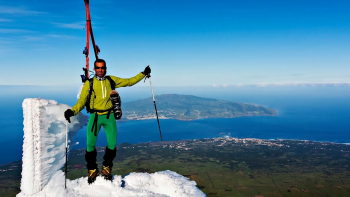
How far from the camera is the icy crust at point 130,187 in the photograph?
20.3ft

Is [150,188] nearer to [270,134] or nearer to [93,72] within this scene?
[93,72]

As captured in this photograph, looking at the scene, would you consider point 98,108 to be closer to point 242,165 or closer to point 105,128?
point 105,128

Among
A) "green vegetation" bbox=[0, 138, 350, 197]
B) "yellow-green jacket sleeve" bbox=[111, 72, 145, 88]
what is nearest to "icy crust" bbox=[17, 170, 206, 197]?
"yellow-green jacket sleeve" bbox=[111, 72, 145, 88]

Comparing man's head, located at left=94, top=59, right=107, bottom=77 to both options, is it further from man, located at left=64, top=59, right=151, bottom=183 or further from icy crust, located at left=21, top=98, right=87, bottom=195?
icy crust, located at left=21, top=98, right=87, bottom=195

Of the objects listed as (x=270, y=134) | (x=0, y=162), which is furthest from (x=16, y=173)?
(x=270, y=134)

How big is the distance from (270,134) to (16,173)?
17765 centimetres

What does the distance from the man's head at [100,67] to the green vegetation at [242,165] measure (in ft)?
263

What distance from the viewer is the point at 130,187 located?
24.5 ft

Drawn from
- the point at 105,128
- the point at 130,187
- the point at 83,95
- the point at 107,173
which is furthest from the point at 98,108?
the point at 130,187

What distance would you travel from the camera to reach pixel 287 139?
172 meters

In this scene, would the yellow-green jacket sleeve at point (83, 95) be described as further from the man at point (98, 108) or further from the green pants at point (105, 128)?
the green pants at point (105, 128)

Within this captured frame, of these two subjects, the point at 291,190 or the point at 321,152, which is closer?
the point at 291,190

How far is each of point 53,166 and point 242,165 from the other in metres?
116

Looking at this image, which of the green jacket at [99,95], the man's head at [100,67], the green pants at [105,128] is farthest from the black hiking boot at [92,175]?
the man's head at [100,67]
